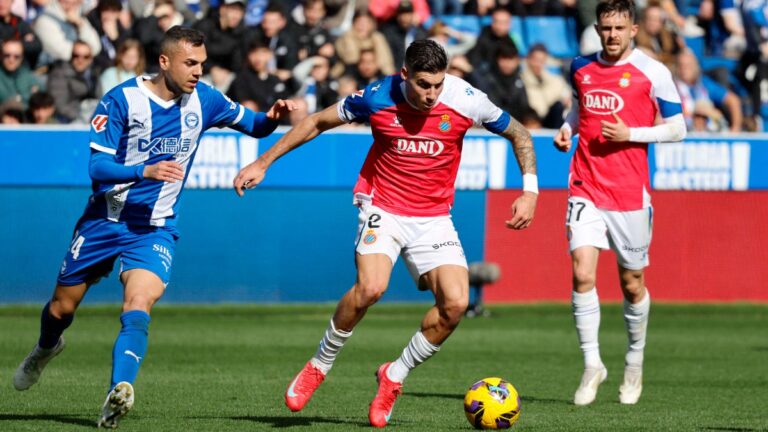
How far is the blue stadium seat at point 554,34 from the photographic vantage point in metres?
22.7

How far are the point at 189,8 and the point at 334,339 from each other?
1266cm

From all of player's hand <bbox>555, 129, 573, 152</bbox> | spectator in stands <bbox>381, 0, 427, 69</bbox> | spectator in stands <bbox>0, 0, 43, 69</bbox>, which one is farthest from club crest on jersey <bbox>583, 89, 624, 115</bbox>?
spectator in stands <bbox>381, 0, 427, 69</bbox>

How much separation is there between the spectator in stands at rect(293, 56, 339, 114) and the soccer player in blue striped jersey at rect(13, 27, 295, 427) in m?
10.5

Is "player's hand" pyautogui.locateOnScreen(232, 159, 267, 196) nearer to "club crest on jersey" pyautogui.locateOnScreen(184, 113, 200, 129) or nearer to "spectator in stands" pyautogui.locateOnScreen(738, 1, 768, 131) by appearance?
"club crest on jersey" pyautogui.locateOnScreen(184, 113, 200, 129)

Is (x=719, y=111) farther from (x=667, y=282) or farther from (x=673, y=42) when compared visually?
(x=667, y=282)

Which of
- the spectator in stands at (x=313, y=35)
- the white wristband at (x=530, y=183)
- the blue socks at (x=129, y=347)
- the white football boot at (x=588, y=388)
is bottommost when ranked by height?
the spectator in stands at (x=313, y=35)

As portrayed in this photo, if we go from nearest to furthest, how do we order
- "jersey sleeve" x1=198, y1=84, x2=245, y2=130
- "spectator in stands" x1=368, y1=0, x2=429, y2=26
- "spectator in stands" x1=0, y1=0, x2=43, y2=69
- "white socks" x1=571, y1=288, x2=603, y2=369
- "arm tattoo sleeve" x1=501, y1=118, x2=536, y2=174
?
"arm tattoo sleeve" x1=501, y1=118, x2=536, y2=174 < "jersey sleeve" x1=198, y1=84, x2=245, y2=130 < "white socks" x1=571, y1=288, x2=603, y2=369 < "spectator in stands" x1=0, y1=0, x2=43, y2=69 < "spectator in stands" x1=368, y1=0, x2=429, y2=26

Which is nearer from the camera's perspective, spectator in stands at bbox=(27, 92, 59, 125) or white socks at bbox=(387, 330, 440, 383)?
white socks at bbox=(387, 330, 440, 383)

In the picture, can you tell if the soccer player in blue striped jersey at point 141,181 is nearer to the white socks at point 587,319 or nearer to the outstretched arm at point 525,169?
the outstretched arm at point 525,169

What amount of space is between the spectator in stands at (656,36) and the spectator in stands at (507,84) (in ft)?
6.87

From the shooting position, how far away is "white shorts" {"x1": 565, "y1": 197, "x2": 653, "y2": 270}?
10.0m

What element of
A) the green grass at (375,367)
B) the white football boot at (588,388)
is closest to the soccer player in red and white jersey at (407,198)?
the green grass at (375,367)

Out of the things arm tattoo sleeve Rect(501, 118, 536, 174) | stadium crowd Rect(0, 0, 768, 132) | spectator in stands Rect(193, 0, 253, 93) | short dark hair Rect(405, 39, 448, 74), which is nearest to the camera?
short dark hair Rect(405, 39, 448, 74)

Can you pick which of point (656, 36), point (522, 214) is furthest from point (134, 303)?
point (656, 36)
